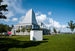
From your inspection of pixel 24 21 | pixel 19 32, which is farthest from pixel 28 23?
pixel 19 32

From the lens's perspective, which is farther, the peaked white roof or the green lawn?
the peaked white roof

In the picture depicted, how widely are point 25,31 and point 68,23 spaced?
24510mm

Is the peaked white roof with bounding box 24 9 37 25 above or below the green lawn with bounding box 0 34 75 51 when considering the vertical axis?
above

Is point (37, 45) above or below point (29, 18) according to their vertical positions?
below

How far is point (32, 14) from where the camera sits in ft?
227

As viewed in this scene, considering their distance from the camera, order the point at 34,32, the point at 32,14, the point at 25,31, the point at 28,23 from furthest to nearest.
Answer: the point at 32,14
the point at 28,23
the point at 25,31
the point at 34,32

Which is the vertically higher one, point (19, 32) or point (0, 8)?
point (0, 8)

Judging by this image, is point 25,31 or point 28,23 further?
point 28,23

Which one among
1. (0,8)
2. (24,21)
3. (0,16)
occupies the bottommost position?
(0,16)

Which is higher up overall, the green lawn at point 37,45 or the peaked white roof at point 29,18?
the peaked white roof at point 29,18

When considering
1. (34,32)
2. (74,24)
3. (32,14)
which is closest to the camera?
(34,32)

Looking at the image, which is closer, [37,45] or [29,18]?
[37,45]

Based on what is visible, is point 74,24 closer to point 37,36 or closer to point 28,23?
point 28,23

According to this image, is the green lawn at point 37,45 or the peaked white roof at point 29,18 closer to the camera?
the green lawn at point 37,45
